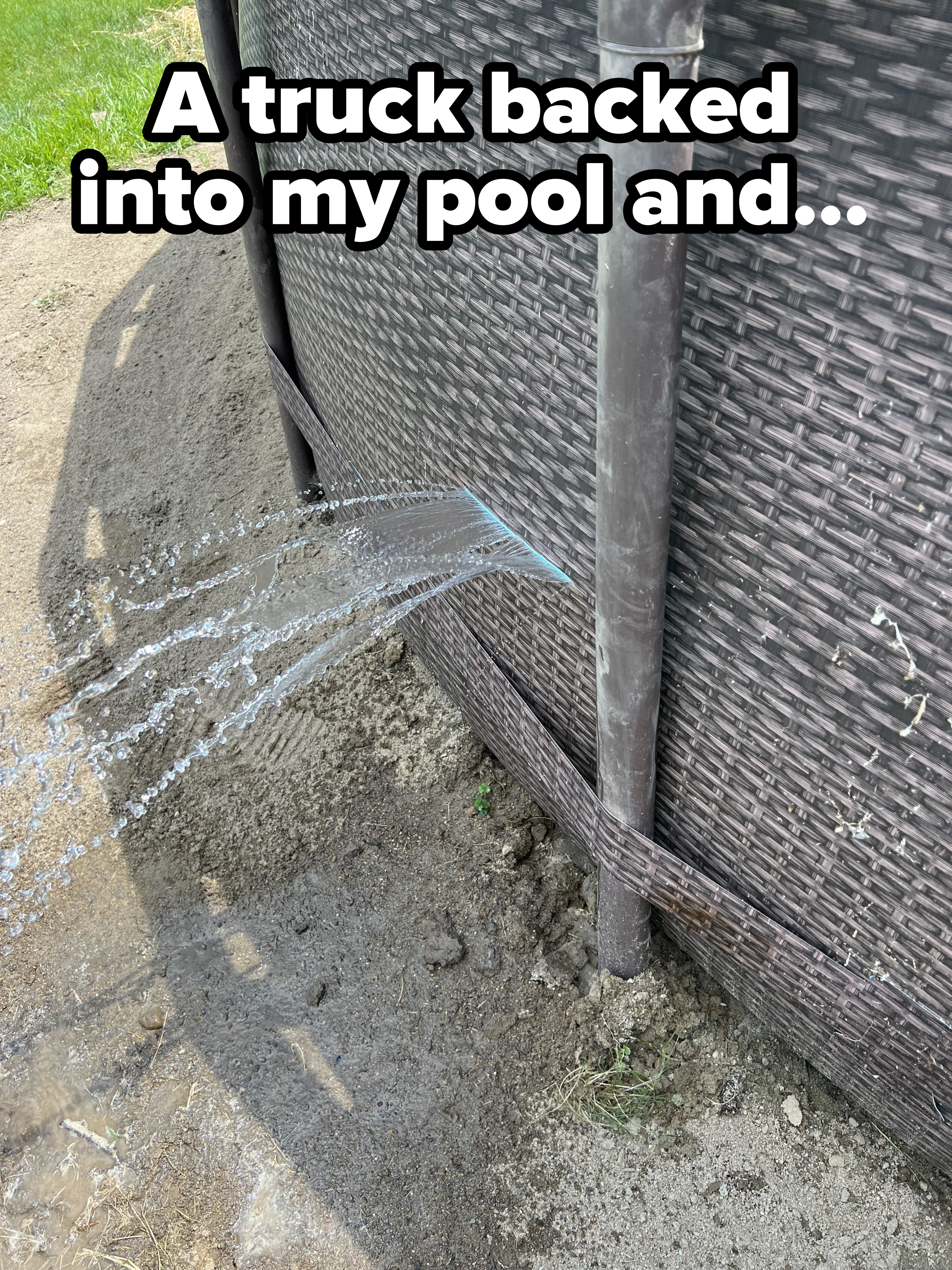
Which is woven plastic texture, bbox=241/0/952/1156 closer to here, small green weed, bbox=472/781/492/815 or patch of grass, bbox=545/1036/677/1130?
patch of grass, bbox=545/1036/677/1130

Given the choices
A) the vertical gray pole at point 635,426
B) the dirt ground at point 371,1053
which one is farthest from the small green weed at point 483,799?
the vertical gray pole at point 635,426

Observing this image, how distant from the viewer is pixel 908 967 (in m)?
1.52

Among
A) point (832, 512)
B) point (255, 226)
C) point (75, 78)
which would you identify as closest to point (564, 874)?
point (832, 512)

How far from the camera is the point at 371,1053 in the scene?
2293 millimetres

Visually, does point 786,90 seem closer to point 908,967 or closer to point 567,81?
point 567,81

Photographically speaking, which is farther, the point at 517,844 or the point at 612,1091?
the point at 517,844

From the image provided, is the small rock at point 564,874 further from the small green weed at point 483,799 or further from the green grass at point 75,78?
the green grass at point 75,78

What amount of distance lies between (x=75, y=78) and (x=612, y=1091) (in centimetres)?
919

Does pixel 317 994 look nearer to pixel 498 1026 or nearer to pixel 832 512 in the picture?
pixel 498 1026

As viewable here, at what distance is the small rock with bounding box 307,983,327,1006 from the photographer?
239 cm

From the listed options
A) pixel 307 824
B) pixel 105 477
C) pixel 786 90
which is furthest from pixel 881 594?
pixel 105 477

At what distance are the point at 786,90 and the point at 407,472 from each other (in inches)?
61.3

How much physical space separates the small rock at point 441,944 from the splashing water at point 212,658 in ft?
→ 2.88

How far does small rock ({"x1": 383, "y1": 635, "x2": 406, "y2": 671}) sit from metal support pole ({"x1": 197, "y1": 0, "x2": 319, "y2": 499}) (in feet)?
2.86
